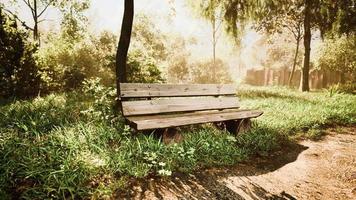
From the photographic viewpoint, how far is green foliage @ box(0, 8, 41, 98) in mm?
9469

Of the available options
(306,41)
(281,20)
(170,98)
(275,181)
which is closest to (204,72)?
(281,20)

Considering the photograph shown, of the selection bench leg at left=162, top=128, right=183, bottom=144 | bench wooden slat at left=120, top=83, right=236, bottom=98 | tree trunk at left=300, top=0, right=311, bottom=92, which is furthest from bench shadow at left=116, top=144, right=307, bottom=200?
tree trunk at left=300, top=0, right=311, bottom=92

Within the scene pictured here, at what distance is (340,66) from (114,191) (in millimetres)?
22560

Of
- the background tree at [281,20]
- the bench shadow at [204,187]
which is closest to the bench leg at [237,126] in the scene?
the bench shadow at [204,187]

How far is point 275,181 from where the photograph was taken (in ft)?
15.1

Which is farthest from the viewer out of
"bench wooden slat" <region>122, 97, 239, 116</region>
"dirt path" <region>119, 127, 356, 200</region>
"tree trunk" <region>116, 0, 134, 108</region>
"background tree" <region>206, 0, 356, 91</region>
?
"background tree" <region>206, 0, 356, 91</region>

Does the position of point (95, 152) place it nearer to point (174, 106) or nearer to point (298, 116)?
point (174, 106)

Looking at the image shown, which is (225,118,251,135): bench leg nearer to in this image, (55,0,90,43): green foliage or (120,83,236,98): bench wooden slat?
(120,83,236,98): bench wooden slat

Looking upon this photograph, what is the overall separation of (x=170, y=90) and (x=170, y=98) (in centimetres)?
16

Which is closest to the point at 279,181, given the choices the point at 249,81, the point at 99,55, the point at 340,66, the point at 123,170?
the point at 123,170

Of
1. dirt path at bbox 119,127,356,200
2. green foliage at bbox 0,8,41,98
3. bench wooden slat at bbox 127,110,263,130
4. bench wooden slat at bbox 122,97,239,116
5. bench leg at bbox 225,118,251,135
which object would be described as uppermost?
green foliage at bbox 0,8,41,98

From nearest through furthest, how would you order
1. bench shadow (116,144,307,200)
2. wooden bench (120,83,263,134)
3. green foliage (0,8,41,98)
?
bench shadow (116,144,307,200) < wooden bench (120,83,263,134) < green foliage (0,8,41,98)

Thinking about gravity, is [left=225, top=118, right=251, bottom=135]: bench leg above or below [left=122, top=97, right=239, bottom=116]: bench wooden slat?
below

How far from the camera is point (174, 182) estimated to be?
4.15 meters
